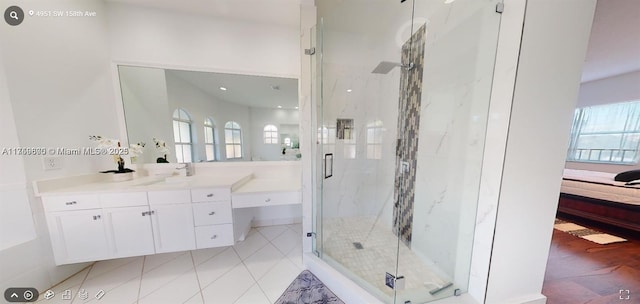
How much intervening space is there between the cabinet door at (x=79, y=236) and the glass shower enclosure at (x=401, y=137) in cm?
186

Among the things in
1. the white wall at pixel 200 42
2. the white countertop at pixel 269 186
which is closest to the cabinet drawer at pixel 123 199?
the white countertop at pixel 269 186

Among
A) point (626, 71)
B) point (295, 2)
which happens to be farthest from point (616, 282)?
point (626, 71)

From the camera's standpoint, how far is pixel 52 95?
5.08 feet

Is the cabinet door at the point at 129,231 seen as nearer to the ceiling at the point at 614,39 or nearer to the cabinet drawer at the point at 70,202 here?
the cabinet drawer at the point at 70,202

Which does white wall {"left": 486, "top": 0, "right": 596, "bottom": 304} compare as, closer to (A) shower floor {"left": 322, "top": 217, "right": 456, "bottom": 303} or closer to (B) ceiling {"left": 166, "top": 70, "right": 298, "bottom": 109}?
(A) shower floor {"left": 322, "top": 217, "right": 456, "bottom": 303}

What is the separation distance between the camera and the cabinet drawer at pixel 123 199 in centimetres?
155

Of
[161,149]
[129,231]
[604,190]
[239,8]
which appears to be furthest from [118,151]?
[604,190]

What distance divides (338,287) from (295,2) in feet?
8.81

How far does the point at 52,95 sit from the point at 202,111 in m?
1.07

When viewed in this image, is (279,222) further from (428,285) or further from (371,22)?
(371,22)

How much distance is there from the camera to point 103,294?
1.48 metres

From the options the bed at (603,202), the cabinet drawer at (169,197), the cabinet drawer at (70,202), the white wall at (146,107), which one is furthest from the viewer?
the bed at (603,202)

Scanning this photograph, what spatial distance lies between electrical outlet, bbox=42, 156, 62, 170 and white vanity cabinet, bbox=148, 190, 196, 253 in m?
0.80

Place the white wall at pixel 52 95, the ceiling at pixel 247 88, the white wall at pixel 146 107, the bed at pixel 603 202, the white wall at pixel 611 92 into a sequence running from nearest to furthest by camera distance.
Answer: the white wall at pixel 52 95 < the white wall at pixel 146 107 < the ceiling at pixel 247 88 < the bed at pixel 603 202 < the white wall at pixel 611 92
